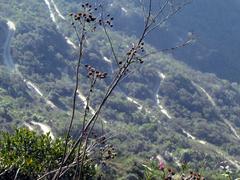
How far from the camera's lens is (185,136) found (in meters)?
161

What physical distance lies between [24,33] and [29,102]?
60.8 metres

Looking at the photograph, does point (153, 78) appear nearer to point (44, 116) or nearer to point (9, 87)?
point (9, 87)

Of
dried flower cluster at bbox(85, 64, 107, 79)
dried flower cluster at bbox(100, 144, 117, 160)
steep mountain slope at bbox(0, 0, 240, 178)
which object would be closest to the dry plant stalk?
dried flower cluster at bbox(85, 64, 107, 79)

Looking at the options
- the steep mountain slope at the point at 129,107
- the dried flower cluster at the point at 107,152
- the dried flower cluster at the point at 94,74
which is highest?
the steep mountain slope at the point at 129,107

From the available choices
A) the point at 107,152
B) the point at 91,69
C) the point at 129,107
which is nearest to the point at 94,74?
the point at 91,69

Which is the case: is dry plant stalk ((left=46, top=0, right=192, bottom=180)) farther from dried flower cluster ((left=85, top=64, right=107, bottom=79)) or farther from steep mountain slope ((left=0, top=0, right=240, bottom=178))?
steep mountain slope ((left=0, top=0, right=240, bottom=178))

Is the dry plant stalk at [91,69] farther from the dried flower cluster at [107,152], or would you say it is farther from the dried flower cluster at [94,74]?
the dried flower cluster at [107,152]

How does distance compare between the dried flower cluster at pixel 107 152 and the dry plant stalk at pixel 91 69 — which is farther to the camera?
the dried flower cluster at pixel 107 152

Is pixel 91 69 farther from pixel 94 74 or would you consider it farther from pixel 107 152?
pixel 107 152

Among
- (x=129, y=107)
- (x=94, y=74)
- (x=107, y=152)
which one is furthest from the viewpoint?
(x=129, y=107)

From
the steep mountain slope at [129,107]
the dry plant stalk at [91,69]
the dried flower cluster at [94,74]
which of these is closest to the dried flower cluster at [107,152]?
the dry plant stalk at [91,69]

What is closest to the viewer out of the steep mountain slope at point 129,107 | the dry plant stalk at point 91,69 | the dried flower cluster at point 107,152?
the dry plant stalk at point 91,69

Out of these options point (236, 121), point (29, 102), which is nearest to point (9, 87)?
point (29, 102)

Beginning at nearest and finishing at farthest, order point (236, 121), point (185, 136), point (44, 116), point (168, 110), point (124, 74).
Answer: point (124, 74) < point (44, 116) < point (185, 136) < point (168, 110) < point (236, 121)
